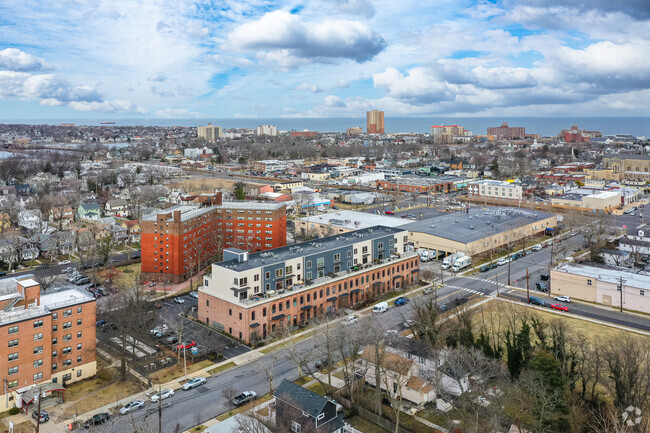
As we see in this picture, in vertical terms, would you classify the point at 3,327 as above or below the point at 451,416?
above

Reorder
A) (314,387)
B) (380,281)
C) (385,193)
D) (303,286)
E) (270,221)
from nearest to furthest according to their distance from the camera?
(314,387), (303,286), (380,281), (270,221), (385,193)

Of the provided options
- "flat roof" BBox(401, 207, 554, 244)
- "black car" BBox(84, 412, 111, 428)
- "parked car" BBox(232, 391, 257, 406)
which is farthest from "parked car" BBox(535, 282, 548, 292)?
"black car" BBox(84, 412, 111, 428)

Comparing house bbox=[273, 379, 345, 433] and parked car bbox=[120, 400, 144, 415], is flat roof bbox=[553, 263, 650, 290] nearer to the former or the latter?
house bbox=[273, 379, 345, 433]

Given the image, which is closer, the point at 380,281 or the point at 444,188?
the point at 380,281

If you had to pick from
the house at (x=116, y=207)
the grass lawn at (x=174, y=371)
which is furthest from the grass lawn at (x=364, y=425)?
the house at (x=116, y=207)

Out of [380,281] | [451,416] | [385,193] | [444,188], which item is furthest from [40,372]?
Answer: [444,188]

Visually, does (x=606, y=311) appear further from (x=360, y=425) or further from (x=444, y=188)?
(x=444, y=188)
